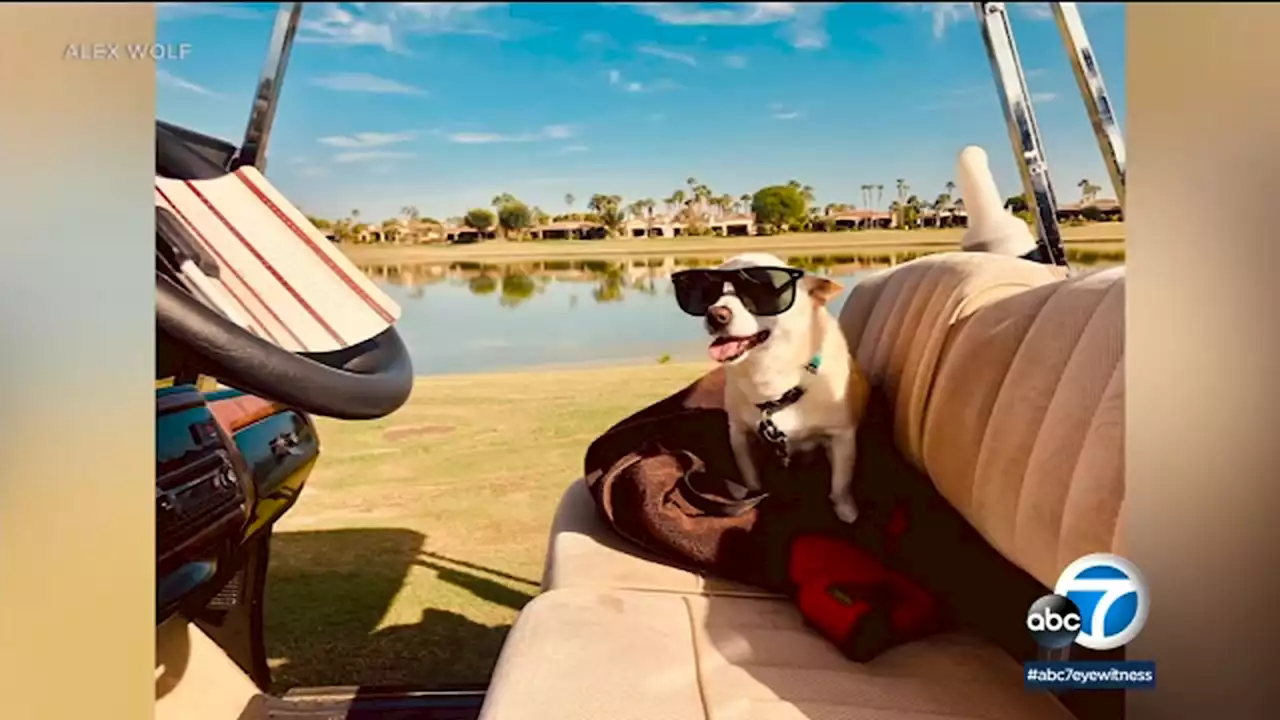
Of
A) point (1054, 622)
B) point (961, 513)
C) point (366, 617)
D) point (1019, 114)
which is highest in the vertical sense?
point (1019, 114)

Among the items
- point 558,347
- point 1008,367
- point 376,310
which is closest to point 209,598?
point 376,310

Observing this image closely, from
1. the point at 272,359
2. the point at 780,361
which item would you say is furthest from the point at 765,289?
the point at 272,359

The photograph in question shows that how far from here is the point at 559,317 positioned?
4.53ft

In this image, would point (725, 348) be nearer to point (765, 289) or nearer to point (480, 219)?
point (765, 289)

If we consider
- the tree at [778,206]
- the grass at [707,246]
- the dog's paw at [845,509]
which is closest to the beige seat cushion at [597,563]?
the dog's paw at [845,509]

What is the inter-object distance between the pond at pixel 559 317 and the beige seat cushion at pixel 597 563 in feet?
0.86

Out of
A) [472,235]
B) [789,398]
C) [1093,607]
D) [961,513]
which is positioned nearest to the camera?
[1093,607]

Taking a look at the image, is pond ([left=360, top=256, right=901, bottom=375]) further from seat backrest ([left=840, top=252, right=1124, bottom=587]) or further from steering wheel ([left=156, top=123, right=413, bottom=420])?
seat backrest ([left=840, top=252, right=1124, bottom=587])

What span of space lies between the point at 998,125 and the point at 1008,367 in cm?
36

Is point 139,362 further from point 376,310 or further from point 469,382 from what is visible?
point 469,382

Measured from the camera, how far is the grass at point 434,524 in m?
1.38

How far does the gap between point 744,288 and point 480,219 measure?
16.3 inches

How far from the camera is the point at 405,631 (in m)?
1.50

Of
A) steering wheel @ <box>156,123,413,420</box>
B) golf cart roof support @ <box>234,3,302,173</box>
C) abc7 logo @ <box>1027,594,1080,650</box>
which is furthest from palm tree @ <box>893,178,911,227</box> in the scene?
golf cart roof support @ <box>234,3,302,173</box>
